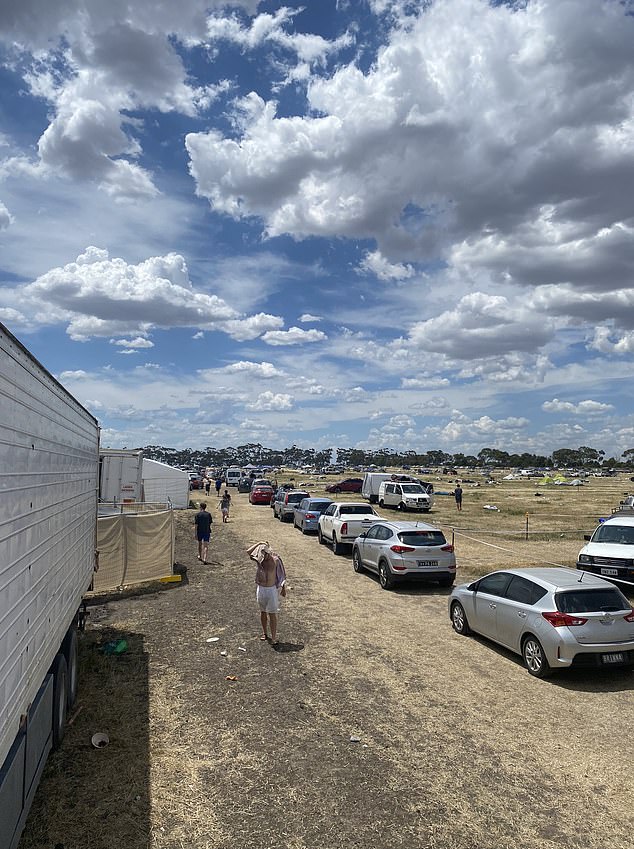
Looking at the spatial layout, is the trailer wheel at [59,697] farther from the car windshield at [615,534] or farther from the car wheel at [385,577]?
the car windshield at [615,534]

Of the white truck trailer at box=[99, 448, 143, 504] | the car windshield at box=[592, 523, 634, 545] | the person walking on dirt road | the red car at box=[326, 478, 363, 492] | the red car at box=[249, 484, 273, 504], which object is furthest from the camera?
the red car at box=[326, 478, 363, 492]

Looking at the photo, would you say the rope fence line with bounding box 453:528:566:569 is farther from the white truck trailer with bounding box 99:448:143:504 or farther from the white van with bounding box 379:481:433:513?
the white truck trailer with bounding box 99:448:143:504

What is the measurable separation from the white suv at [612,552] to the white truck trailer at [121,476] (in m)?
16.3

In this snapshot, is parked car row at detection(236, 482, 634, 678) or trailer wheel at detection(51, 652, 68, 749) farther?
parked car row at detection(236, 482, 634, 678)

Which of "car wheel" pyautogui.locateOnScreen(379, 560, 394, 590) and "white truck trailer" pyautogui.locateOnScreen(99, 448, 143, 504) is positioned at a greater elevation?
"white truck trailer" pyautogui.locateOnScreen(99, 448, 143, 504)

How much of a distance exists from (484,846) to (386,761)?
4.96 ft

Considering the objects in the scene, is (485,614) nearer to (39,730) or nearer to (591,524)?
(39,730)

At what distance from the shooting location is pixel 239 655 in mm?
9664

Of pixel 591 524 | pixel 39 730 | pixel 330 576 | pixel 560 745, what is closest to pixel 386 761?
pixel 560 745

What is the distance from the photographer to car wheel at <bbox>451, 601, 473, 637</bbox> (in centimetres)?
1091

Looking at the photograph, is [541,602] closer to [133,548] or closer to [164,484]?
[133,548]

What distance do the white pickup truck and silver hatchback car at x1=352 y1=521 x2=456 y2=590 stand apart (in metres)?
4.54

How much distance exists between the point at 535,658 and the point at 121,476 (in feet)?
61.4

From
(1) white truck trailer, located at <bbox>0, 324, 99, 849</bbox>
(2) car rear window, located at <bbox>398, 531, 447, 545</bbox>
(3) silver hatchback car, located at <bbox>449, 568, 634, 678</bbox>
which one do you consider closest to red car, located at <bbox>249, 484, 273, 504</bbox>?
(2) car rear window, located at <bbox>398, 531, 447, 545</bbox>
